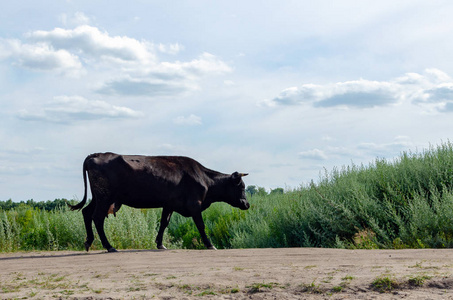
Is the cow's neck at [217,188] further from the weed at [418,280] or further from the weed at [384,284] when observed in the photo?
the weed at [418,280]

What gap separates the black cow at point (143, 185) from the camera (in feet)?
38.1

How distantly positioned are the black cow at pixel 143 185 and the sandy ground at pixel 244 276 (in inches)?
73.8

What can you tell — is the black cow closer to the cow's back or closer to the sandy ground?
the cow's back

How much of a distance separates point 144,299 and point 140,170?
5.49 m

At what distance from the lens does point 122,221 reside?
15.6 m

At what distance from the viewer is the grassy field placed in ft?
41.2

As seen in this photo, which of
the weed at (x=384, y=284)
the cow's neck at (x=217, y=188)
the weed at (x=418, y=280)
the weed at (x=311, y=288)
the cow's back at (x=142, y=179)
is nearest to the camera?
the weed at (x=311, y=288)

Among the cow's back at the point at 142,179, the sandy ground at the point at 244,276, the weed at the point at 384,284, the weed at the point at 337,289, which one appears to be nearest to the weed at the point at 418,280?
the sandy ground at the point at 244,276

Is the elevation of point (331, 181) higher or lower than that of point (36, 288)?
higher

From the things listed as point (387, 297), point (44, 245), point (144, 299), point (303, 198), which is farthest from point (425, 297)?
point (44, 245)

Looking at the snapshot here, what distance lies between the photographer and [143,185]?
38.8 feet

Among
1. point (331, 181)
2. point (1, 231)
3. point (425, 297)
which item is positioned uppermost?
point (331, 181)

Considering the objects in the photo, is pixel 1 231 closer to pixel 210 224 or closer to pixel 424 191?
pixel 210 224

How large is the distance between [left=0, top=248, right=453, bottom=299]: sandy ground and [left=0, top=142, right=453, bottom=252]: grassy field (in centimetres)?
279
